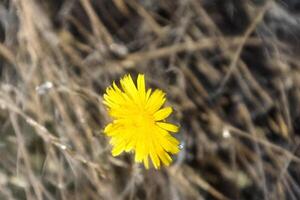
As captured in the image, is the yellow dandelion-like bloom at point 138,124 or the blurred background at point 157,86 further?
the blurred background at point 157,86

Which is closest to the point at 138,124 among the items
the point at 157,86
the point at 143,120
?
the point at 143,120

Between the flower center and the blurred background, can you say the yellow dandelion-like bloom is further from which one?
the blurred background

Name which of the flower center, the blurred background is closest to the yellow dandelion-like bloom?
the flower center

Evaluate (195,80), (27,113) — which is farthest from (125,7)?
(27,113)

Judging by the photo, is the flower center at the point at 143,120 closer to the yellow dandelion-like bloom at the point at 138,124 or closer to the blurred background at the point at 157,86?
the yellow dandelion-like bloom at the point at 138,124

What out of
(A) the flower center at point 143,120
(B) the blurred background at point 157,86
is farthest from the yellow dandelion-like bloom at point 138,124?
(B) the blurred background at point 157,86

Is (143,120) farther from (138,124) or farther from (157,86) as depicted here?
(157,86)

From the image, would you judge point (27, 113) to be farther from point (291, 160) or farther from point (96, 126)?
point (291, 160)
